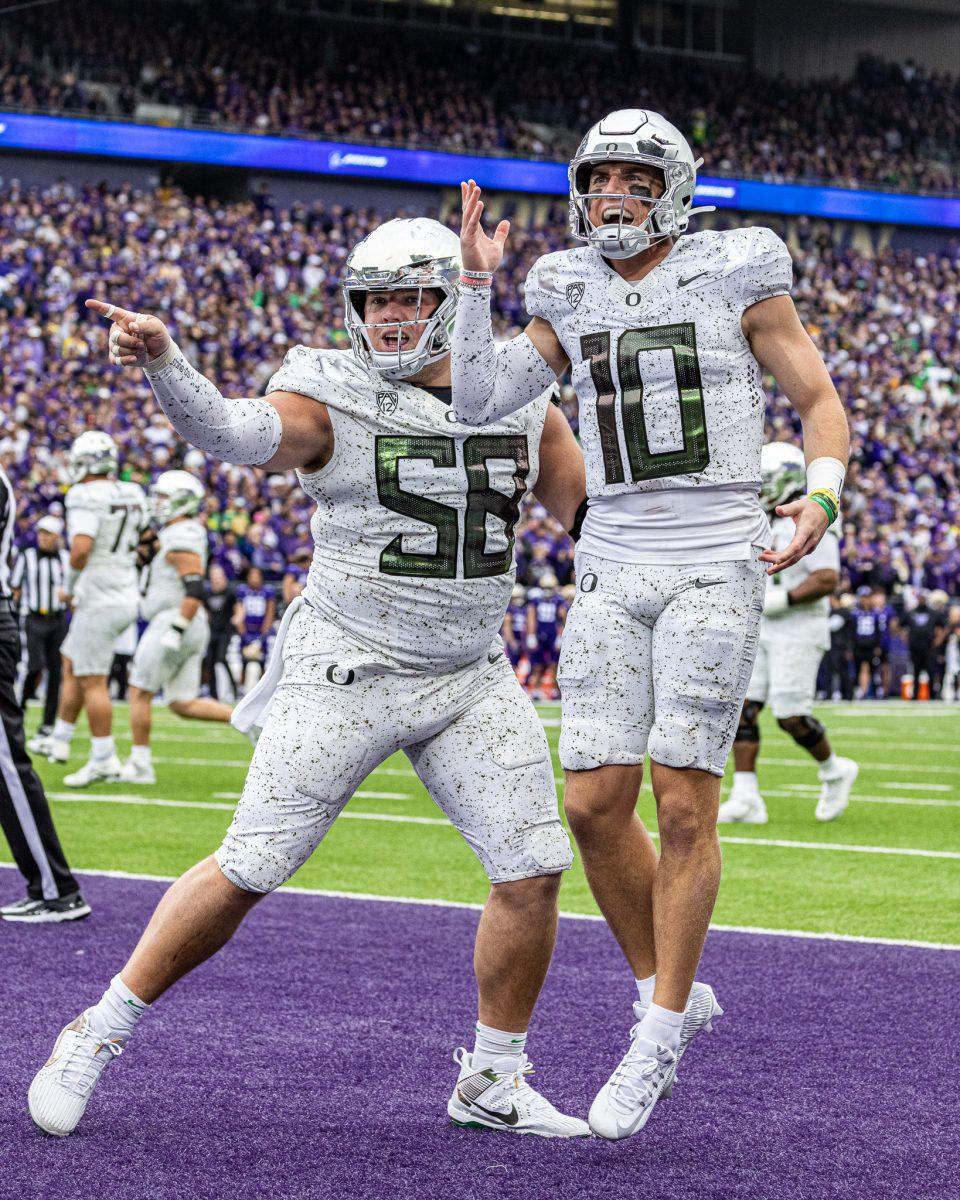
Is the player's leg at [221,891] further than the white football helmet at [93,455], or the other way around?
the white football helmet at [93,455]

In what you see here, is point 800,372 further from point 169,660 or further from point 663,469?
point 169,660

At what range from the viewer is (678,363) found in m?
3.77

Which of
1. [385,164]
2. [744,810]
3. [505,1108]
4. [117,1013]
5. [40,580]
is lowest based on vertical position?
[744,810]

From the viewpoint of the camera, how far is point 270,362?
2655 centimetres

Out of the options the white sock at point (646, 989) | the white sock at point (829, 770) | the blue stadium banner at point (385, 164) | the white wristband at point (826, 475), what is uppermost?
the blue stadium banner at point (385, 164)

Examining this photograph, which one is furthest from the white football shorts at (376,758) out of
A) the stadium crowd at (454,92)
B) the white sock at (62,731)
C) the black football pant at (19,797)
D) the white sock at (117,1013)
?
the stadium crowd at (454,92)

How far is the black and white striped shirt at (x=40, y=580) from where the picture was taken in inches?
568

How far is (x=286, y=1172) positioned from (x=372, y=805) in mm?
6613

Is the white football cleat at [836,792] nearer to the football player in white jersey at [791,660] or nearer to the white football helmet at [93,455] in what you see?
the football player in white jersey at [791,660]

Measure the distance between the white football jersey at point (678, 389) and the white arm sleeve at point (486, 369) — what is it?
0.14 m

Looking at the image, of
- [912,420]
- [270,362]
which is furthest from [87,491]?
[912,420]

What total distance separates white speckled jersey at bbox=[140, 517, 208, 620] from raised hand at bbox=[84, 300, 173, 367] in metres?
6.98

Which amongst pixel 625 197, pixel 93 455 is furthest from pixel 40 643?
pixel 625 197

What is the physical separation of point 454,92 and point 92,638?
30.1 metres
